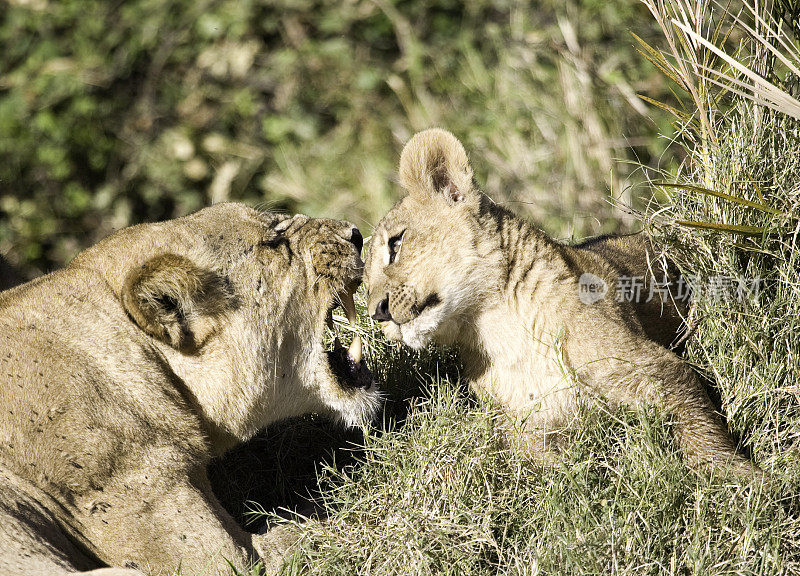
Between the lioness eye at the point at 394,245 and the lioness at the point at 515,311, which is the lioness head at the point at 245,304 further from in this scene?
the lioness at the point at 515,311

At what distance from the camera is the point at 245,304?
3.99m

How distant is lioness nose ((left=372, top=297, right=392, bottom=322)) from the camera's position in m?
4.30

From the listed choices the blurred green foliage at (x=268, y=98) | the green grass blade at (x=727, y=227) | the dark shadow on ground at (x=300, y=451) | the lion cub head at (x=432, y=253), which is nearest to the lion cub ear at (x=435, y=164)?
→ the lion cub head at (x=432, y=253)

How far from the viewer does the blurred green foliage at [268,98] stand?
8.15 meters

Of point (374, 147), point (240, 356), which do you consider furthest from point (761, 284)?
point (374, 147)

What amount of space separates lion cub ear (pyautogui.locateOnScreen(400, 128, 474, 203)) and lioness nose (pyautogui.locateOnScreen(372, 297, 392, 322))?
1.79 ft

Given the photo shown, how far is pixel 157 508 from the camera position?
11.7 feet

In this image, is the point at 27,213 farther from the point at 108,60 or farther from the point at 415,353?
the point at 415,353

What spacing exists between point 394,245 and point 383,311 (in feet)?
1.11

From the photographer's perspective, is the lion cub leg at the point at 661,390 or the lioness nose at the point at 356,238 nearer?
the lion cub leg at the point at 661,390

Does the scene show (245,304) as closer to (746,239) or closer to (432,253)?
(432,253)

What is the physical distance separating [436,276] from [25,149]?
6.42m

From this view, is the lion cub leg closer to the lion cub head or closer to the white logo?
the white logo

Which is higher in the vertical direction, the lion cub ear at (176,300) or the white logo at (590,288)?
the lion cub ear at (176,300)
